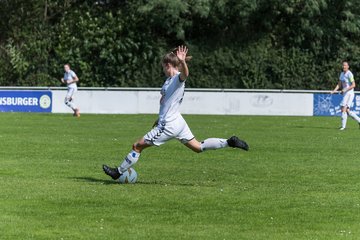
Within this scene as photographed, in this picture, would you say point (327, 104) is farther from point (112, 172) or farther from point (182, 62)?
point (182, 62)

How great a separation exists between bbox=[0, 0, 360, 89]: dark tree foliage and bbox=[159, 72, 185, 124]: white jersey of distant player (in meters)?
30.9

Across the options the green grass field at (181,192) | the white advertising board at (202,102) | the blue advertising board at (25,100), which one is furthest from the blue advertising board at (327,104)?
the green grass field at (181,192)

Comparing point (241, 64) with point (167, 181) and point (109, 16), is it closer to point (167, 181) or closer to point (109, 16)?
point (109, 16)

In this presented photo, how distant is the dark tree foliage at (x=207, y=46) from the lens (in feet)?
141

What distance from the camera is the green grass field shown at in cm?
834

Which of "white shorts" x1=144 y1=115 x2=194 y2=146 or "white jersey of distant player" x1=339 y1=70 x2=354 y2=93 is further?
"white jersey of distant player" x1=339 y1=70 x2=354 y2=93

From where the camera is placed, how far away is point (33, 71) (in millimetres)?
44219

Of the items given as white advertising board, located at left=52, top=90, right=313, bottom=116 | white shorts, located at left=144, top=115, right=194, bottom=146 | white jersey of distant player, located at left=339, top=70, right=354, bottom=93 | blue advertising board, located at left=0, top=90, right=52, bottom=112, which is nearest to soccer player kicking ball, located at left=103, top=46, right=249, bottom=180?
white shorts, located at left=144, top=115, right=194, bottom=146

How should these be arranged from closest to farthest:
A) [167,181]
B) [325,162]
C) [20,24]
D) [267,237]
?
[267,237]
[167,181]
[325,162]
[20,24]

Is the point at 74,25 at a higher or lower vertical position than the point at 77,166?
higher

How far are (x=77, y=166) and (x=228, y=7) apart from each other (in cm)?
2992

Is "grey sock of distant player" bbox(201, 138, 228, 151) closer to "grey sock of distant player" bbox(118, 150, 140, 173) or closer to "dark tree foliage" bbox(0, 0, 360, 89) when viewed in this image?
"grey sock of distant player" bbox(118, 150, 140, 173)

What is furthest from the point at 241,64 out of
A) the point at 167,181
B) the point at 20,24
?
the point at 167,181

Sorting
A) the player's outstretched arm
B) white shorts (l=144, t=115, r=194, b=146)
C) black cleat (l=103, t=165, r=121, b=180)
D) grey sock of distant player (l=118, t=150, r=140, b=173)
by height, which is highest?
the player's outstretched arm
